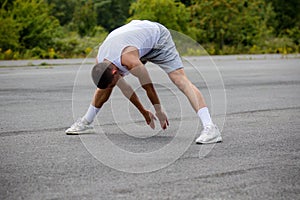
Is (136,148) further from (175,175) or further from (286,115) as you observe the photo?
(286,115)

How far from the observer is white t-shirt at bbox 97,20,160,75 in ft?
21.8

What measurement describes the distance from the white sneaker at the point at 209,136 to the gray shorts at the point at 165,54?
683 millimetres

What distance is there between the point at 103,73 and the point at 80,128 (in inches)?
40.8

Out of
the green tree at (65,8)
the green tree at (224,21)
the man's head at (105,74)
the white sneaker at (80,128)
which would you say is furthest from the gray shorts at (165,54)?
the green tree at (65,8)

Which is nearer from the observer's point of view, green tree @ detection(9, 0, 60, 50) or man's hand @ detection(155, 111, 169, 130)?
man's hand @ detection(155, 111, 169, 130)

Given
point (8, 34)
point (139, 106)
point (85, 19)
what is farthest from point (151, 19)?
point (139, 106)

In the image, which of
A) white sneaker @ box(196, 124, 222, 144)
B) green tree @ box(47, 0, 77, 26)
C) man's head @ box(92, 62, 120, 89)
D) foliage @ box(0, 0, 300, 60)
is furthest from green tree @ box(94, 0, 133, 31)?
white sneaker @ box(196, 124, 222, 144)

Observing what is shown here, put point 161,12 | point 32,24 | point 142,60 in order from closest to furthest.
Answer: point 142,60
point 32,24
point 161,12

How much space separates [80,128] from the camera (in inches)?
293

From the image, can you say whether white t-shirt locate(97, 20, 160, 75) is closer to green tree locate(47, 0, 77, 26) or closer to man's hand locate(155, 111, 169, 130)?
man's hand locate(155, 111, 169, 130)

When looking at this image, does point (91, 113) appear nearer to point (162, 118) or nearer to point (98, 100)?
point (98, 100)

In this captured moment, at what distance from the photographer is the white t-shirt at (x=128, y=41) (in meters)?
6.65

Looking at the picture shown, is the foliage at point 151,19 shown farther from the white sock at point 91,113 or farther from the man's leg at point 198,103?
the man's leg at point 198,103

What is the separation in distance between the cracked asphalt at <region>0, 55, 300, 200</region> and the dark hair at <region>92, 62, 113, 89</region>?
61 centimetres
